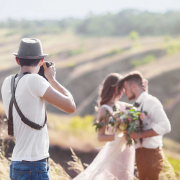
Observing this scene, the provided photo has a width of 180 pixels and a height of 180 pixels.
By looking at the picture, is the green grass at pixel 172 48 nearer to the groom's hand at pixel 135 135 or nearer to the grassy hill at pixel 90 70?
the grassy hill at pixel 90 70

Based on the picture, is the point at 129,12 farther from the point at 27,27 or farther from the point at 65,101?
the point at 65,101

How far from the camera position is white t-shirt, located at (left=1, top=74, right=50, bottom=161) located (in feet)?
7.48

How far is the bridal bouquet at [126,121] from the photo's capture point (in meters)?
3.69

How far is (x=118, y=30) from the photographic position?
3617 inches

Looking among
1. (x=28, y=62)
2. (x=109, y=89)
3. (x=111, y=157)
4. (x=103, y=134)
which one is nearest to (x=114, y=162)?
(x=111, y=157)

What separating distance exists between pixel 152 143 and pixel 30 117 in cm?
→ 193

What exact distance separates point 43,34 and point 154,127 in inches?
3783

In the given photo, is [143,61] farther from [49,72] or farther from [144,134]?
[49,72]

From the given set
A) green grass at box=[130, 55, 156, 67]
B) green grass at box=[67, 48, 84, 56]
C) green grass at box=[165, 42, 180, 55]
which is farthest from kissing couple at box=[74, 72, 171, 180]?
green grass at box=[67, 48, 84, 56]

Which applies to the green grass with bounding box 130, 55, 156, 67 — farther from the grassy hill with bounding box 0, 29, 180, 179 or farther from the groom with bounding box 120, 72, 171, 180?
the groom with bounding box 120, 72, 171, 180

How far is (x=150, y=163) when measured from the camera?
11.9 feet

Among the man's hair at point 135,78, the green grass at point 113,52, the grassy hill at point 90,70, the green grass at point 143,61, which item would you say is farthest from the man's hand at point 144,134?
the green grass at point 113,52

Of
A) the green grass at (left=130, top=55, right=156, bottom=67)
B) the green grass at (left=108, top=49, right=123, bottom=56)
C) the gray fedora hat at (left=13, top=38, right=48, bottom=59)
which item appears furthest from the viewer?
the green grass at (left=108, top=49, right=123, bottom=56)

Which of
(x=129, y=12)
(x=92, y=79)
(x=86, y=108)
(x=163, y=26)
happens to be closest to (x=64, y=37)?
(x=129, y=12)
